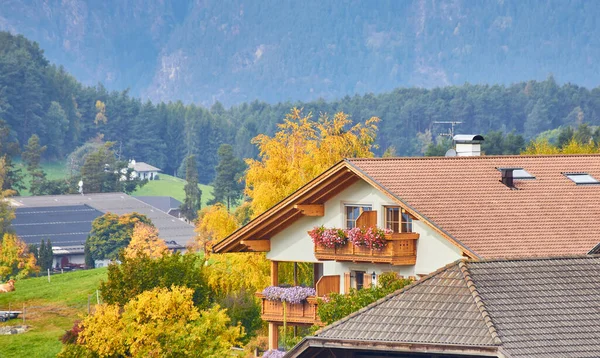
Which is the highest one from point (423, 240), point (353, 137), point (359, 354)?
point (353, 137)

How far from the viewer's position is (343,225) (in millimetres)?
52875

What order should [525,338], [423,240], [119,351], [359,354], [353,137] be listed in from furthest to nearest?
[353,137] → [423,240] → [119,351] → [359,354] → [525,338]

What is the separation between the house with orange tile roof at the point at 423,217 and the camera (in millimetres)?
48219

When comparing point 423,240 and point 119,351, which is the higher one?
point 423,240

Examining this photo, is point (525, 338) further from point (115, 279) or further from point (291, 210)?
point (115, 279)

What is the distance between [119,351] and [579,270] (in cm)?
1810

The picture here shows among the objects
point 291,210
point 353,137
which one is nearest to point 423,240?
point 291,210

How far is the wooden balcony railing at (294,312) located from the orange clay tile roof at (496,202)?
5442mm

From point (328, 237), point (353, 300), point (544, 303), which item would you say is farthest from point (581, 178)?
point (544, 303)

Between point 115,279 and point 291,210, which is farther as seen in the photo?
point 115,279

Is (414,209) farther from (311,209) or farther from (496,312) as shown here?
(496,312)

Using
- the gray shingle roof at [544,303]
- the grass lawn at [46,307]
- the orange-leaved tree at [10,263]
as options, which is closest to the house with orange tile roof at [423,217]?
the gray shingle roof at [544,303]

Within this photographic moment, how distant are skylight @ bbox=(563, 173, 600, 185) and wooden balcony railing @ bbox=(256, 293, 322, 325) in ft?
30.5

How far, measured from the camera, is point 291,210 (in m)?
53.5
